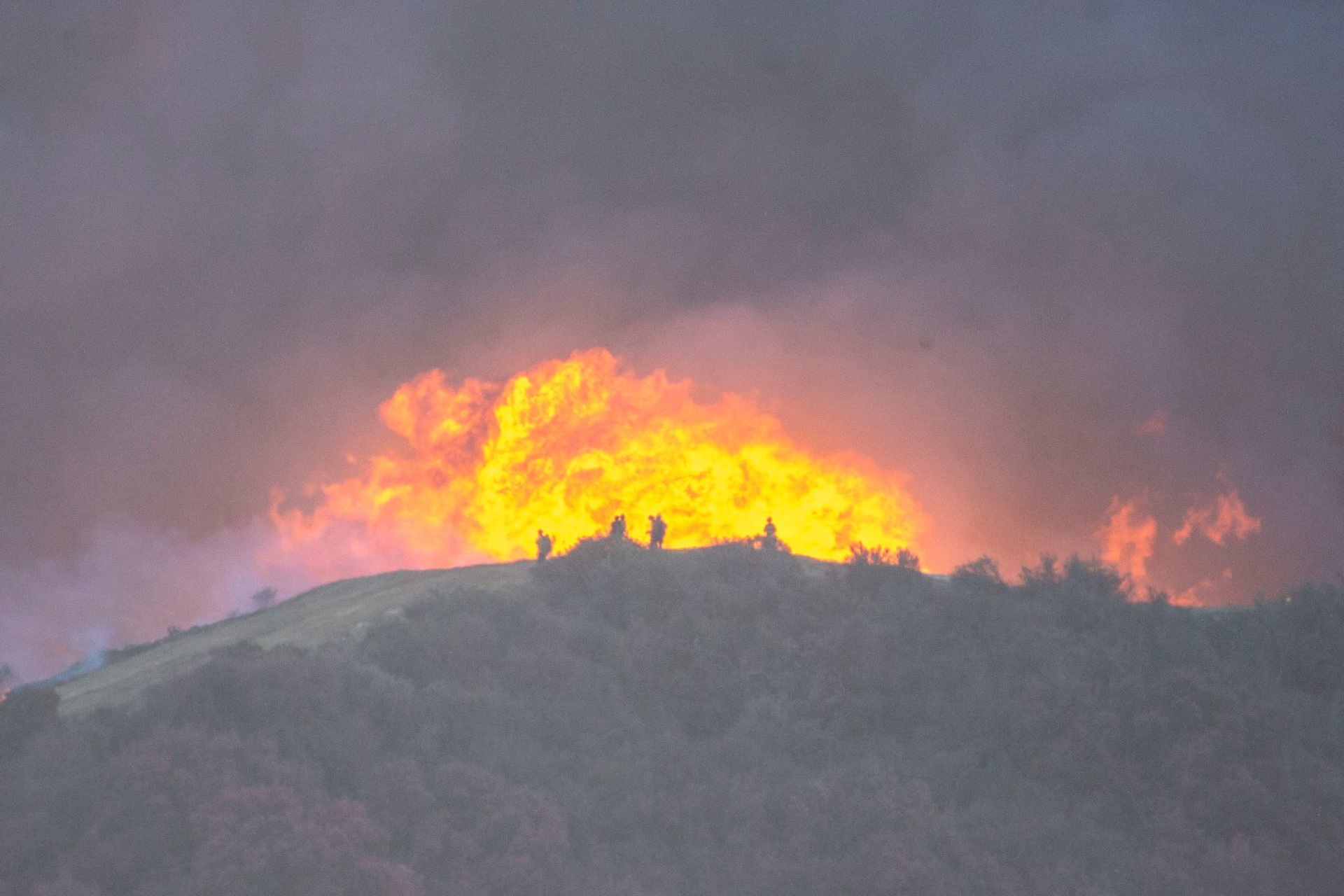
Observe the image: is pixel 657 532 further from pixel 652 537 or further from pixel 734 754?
pixel 734 754

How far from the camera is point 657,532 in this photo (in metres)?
43.9

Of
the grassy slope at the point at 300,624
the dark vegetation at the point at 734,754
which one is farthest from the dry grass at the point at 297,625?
the dark vegetation at the point at 734,754

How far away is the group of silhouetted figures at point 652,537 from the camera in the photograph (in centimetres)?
4259

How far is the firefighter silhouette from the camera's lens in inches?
1718

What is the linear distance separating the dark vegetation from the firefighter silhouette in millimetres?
5221

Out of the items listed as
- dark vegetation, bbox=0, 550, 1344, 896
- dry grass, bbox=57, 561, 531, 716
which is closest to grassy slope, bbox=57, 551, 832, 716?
dry grass, bbox=57, 561, 531, 716

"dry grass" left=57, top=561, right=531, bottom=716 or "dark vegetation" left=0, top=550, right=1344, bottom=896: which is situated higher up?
"dry grass" left=57, top=561, right=531, bottom=716

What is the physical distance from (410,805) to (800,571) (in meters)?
16.2

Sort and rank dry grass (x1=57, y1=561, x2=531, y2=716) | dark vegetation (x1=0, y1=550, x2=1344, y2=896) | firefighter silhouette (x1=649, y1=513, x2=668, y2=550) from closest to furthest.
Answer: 1. dark vegetation (x1=0, y1=550, x2=1344, y2=896)
2. dry grass (x1=57, y1=561, x2=531, y2=716)
3. firefighter silhouette (x1=649, y1=513, x2=668, y2=550)

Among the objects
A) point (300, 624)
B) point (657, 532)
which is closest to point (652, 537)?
point (657, 532)

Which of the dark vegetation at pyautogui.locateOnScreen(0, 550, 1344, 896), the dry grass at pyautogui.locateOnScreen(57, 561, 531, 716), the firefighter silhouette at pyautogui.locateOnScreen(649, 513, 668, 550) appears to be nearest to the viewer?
the dark vegetation at pyautogui.locateOnScreen(0, 550, 1344, 896)

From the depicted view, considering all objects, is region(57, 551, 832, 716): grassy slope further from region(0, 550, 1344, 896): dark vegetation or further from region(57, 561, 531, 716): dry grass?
region(0, 550, 1344, 896): dark vegetation

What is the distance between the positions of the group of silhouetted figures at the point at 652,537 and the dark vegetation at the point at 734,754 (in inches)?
179

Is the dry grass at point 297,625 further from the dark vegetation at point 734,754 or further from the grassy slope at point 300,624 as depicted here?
the dark vegetation at point 734,754
